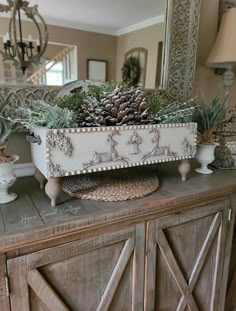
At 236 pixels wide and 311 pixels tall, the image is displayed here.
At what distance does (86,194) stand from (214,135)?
64 centimetres

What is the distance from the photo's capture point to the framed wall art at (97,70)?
3.44 feet

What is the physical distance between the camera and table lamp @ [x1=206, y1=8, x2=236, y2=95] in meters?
1.22

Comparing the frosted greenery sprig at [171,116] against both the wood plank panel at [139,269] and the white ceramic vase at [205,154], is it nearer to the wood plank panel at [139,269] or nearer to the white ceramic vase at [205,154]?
the white ceramic vase at [205,154]

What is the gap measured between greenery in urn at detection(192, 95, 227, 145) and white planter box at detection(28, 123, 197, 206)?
159 millimetres

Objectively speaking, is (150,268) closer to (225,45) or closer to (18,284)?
(18,284)

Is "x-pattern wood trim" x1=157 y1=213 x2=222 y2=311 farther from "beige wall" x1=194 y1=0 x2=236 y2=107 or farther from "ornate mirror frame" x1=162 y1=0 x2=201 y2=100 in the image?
"beige wall" x1=194 y1=0 x2=236 y2=107

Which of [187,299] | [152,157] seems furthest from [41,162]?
[187,299]

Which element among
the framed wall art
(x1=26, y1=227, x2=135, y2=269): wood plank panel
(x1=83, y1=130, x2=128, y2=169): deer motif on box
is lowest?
(x1=26, y1=227, x2=135, y2=269): wood plank panel

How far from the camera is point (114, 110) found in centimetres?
78

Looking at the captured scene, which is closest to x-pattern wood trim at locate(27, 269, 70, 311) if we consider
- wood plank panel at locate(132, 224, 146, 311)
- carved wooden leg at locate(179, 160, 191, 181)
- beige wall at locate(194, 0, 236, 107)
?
wood plank panel at locate(132, 224, 146, 311)

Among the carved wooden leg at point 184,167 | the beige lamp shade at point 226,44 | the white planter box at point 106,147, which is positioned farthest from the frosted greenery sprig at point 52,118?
the beige lamp shade at point 226,44

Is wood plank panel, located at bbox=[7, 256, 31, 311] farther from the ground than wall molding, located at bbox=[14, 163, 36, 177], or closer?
closer

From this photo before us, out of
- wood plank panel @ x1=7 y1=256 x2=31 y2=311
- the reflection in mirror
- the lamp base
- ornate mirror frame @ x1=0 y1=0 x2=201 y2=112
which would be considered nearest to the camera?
wood plank panel @ x1=7 y1=256 x2=31 y2=311

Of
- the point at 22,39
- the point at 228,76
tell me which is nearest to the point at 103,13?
the point at 22,39
